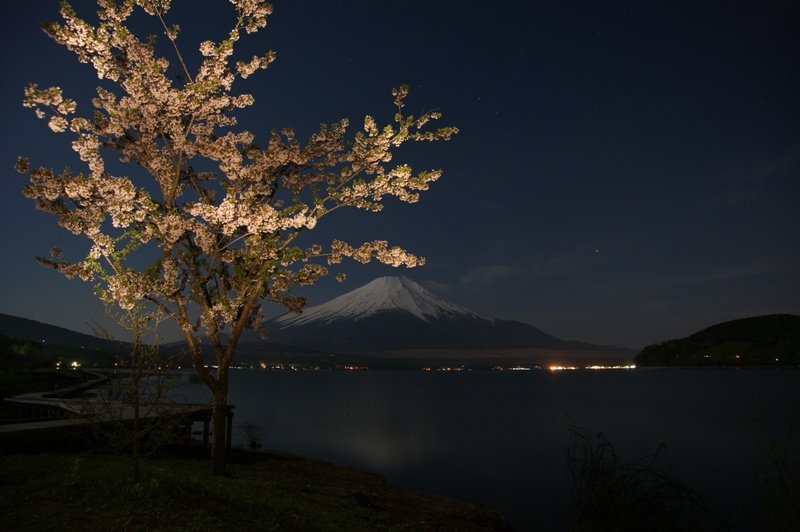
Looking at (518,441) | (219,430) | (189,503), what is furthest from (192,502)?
(518,441)

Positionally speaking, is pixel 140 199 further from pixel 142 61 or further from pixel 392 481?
pixel 392 481

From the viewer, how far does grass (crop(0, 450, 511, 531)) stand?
7773mm

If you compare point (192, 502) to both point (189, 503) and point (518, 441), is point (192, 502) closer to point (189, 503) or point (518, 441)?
point (189, 503)

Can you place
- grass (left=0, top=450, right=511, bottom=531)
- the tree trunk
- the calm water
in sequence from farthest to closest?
the calm water, the tree trunk, grass (left=0, top=450, right=511, bottom=531)

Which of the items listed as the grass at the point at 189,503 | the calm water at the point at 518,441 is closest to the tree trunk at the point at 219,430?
the grass at the point at 189,503

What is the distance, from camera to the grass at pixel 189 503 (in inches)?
306

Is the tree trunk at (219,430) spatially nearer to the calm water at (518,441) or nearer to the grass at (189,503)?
the grass at (189,503)

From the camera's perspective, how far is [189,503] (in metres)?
9.02

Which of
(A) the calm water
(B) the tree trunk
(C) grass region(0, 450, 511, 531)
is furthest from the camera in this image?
(A) the calm water

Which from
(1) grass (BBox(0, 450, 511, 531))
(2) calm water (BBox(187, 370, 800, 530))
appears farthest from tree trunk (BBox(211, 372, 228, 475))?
(2) calm water (BBox(187, 370, 800, 530))

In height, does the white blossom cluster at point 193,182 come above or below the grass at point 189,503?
above

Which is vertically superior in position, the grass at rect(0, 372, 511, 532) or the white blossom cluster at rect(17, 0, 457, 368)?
the white blossom cluster at rect(17, 0, 457, 368)

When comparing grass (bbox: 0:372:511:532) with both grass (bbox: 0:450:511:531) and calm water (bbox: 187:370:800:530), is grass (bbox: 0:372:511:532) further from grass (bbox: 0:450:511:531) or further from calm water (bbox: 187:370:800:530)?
calm water (bbox: 187:370:800:530)

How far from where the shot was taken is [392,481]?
24.0 metres
